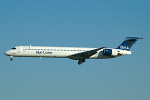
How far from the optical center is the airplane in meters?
59.6

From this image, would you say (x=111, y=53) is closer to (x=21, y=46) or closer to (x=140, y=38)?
(x=140, y=38)

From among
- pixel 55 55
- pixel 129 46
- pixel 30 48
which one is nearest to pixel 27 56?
pixel 30 48

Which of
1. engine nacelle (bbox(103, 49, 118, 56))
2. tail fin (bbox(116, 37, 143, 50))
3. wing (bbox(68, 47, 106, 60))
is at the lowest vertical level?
wing (bbox(68, 47, 106, 60))

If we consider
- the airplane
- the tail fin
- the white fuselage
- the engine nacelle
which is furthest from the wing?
the tail fin

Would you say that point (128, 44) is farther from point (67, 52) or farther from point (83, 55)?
point (67, 52)

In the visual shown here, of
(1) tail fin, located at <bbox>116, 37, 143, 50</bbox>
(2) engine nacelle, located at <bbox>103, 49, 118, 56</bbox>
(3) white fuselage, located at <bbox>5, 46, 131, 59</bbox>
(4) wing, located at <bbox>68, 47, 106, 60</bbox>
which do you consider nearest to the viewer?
(3) white fuselage, located at <bbox>5, 46, 131, 59</bbox>

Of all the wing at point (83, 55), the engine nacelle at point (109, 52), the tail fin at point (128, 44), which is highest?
the tail fin at point (128, 44)

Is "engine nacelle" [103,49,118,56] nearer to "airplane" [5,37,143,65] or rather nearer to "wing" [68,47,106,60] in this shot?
"airplane" [5,37,143,65]

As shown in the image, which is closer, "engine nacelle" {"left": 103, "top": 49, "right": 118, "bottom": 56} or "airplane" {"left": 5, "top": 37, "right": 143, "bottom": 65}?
"airplane" {"left": 5, "top": 37, "right": 143, "bottom": 65}

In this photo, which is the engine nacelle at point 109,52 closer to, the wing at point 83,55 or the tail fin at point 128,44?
the wing at point 83,55

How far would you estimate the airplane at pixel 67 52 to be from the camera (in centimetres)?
5956

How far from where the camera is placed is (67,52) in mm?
60781

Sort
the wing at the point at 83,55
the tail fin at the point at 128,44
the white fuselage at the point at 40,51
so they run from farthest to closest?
the tail fin at the point at 128,44
the wing at the point at 83,55
the white fuselage at the point at 40,51

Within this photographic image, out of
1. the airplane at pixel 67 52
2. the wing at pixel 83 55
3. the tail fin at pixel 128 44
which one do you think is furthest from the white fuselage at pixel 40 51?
the tail fin at pixel 128 44
